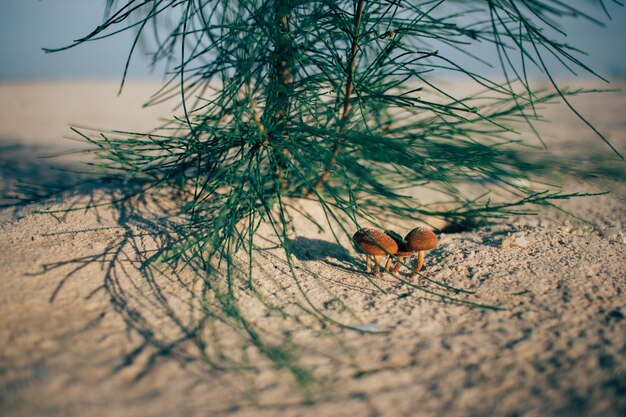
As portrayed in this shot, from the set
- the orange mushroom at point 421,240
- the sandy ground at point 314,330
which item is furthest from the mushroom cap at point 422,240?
the sandy ground at point 314,330

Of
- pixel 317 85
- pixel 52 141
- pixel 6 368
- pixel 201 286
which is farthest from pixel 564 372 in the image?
pixel 52 141

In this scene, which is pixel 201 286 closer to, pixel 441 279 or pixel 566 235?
pixel 441 279

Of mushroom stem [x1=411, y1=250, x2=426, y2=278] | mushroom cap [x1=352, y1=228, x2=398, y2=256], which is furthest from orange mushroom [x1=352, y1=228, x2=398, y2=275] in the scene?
mushroom stem [x1=411, y1=250, x2=426, y2=278]

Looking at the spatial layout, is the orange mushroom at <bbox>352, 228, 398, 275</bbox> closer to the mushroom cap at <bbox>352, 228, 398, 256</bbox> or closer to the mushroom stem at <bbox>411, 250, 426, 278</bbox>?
the mushroom cap at <bbox>352, 228, 398, 256</bbox>

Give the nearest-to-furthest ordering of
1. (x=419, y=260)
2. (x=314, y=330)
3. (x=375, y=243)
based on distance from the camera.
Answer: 1. (x=314, y=330)
2. (x=375, y=243)
3. (x=419, y=260)

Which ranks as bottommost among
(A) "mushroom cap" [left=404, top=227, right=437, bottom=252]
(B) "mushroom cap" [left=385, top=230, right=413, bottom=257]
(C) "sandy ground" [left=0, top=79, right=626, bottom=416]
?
(C) "sandy ground" [left=0, top=79, right=626, bottom=416]

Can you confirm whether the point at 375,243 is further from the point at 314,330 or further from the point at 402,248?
the point at 314,330

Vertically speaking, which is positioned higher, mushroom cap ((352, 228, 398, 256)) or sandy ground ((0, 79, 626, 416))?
mushroom cap ((352, 228, 398, 256))

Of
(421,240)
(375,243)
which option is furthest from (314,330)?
(421,240)

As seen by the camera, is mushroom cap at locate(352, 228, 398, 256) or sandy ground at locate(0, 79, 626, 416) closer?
sandy ground at locate(0, 79, 626, 416)
